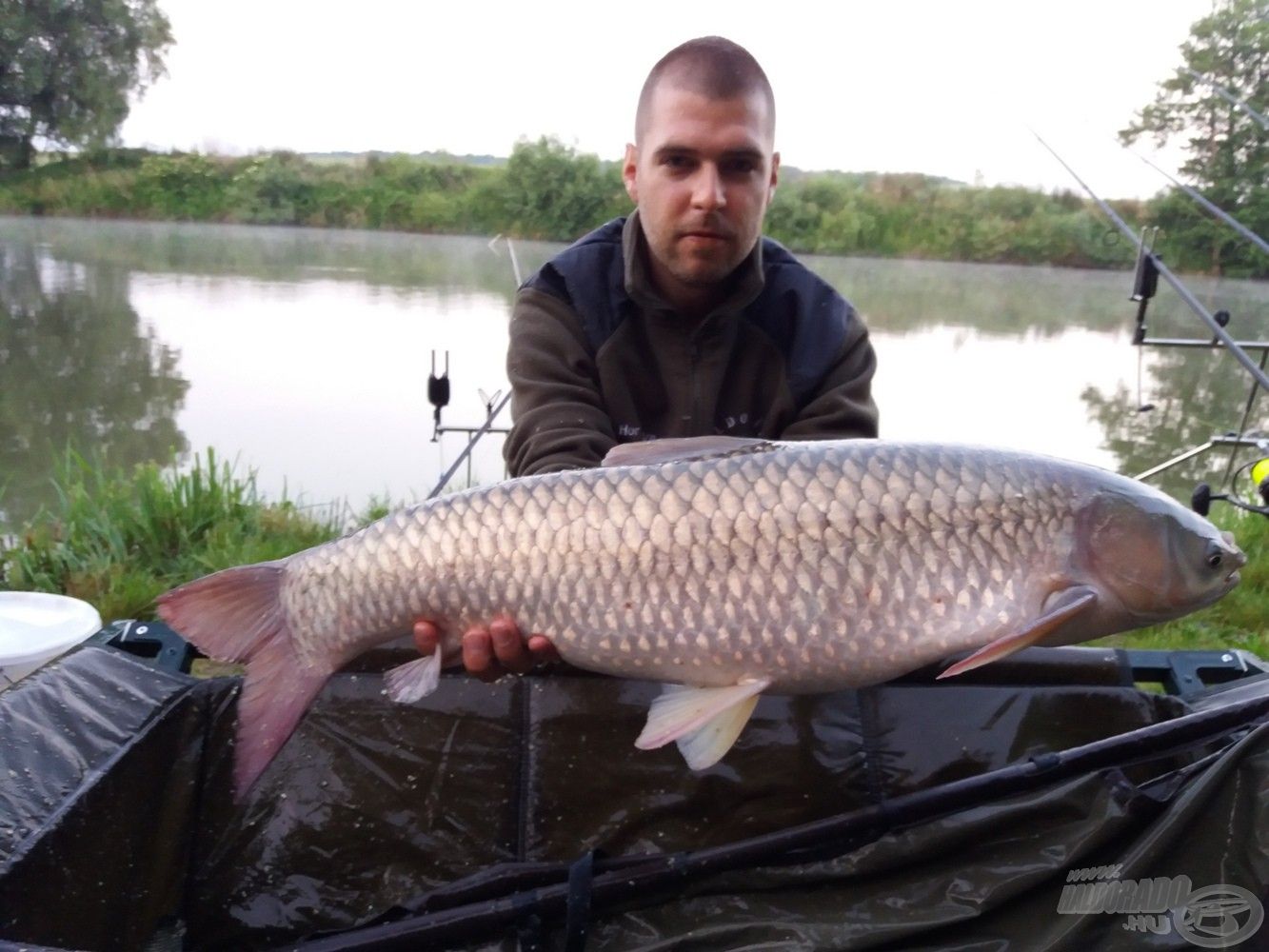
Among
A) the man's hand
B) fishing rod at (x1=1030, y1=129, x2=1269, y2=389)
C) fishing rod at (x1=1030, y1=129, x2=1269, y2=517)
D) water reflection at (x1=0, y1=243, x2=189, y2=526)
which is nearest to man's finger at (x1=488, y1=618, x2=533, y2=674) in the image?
the man's hand

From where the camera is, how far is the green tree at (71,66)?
7.82m

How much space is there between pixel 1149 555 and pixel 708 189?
0.81 metres

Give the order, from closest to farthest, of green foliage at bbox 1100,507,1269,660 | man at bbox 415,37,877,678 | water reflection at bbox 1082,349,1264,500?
man at bbox 415,37,877,678, green foliage at bbox 1100,507,1269,660, water reflection at bbox 1082,349,1264,500

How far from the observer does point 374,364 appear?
17.9 feet

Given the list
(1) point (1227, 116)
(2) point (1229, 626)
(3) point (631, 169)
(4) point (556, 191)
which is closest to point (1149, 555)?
(3) point (631, 169)

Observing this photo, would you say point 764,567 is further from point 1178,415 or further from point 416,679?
point 1178,415

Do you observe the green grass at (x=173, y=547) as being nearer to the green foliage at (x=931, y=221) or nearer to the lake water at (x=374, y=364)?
the lake water at (x=374, y=364)

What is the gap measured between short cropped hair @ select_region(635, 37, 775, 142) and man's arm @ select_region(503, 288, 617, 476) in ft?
1.16

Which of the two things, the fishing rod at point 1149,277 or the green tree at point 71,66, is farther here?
the green tree at point 71,66

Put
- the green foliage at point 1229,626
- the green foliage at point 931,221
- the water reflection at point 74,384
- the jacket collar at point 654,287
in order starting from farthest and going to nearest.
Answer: the green foliage at point 931,221
the water reflection at point 74,384
the green foliage at point 1229,626
the jacket collar at point 654,287

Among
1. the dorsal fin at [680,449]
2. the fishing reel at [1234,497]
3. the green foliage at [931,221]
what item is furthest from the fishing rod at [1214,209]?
the green foliage at [931,221]

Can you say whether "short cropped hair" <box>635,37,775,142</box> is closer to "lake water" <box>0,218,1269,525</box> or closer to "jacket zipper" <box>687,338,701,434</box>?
"jacket zipper" <box>687,338,701,434</box>

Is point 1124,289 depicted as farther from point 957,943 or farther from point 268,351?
point 957,943

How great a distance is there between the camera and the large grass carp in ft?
3.07
